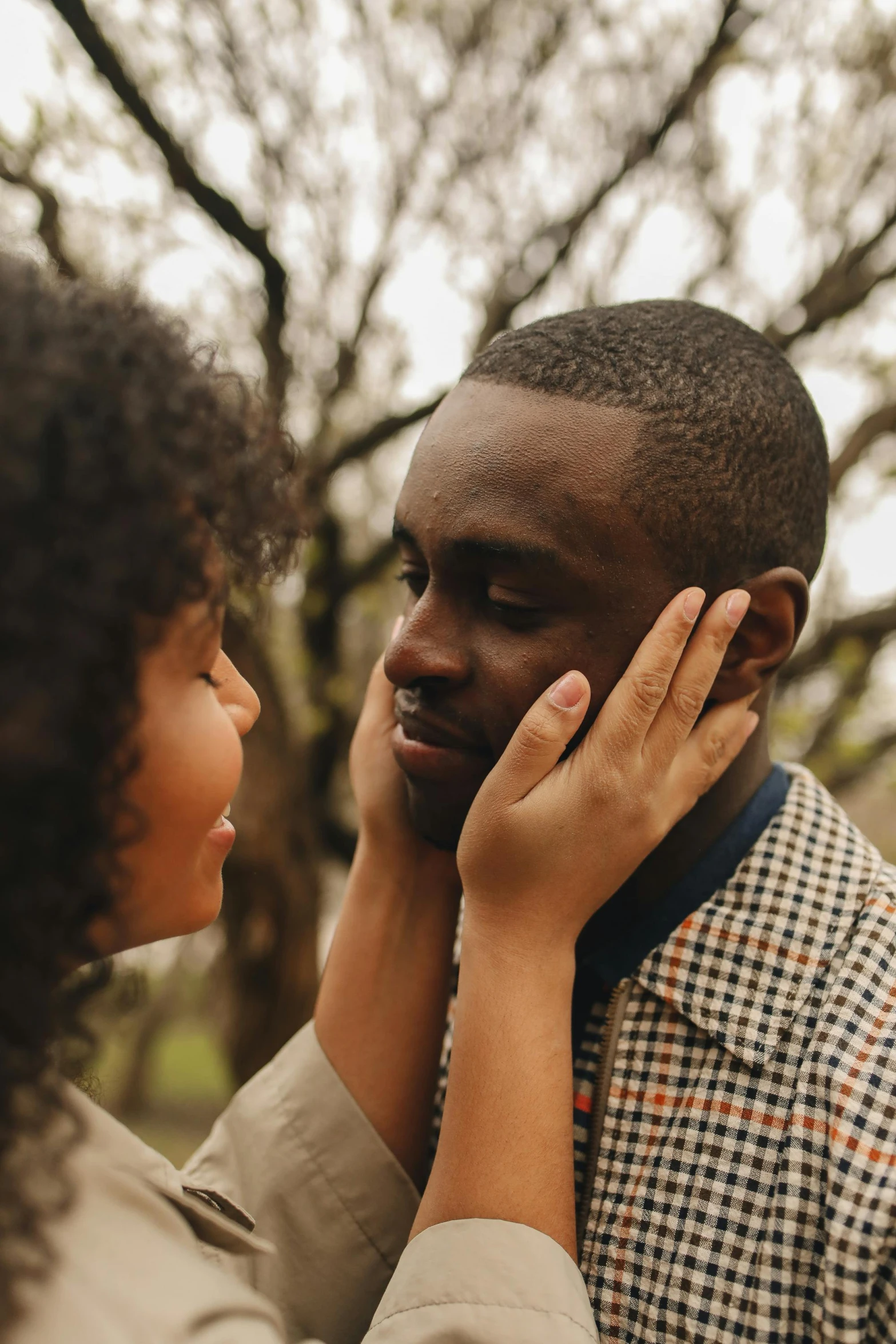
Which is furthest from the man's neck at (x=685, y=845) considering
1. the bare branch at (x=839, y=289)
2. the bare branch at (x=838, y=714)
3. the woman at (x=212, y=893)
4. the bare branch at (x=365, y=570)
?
the bare branch at (x=838, y=714)

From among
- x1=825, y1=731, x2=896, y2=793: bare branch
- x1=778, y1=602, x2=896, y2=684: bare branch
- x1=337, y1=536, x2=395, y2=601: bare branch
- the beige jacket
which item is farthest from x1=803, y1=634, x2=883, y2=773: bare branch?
the beige jacket

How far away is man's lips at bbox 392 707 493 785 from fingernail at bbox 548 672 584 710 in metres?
0.21

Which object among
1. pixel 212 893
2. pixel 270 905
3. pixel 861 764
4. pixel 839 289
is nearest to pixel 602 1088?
pixel 212 893

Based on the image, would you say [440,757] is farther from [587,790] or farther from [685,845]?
[685,845]

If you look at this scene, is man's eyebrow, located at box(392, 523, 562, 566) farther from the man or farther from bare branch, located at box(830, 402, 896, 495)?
bare branch, located at box(830, 402, 896, 495)

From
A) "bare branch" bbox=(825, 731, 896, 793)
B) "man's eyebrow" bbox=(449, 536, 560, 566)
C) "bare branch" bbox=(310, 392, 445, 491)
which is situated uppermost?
"bare branch" bbox=(310, 392, 445, 491)

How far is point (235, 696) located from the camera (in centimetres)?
149

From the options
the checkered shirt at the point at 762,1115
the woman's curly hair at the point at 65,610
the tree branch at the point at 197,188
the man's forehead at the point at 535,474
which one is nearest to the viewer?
the woman's curly hair at the point at 65,610

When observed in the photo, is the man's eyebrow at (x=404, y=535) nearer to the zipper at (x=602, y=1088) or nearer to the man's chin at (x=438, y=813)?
the man's chin at (x=438, y=813)

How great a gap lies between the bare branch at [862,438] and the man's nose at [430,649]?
3822mm

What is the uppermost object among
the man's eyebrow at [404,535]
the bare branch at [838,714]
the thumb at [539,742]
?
the bare branch at [838,714]

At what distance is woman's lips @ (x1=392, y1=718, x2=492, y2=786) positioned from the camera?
183 cm

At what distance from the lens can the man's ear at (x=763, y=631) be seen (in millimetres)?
1840

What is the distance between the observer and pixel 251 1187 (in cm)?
190
